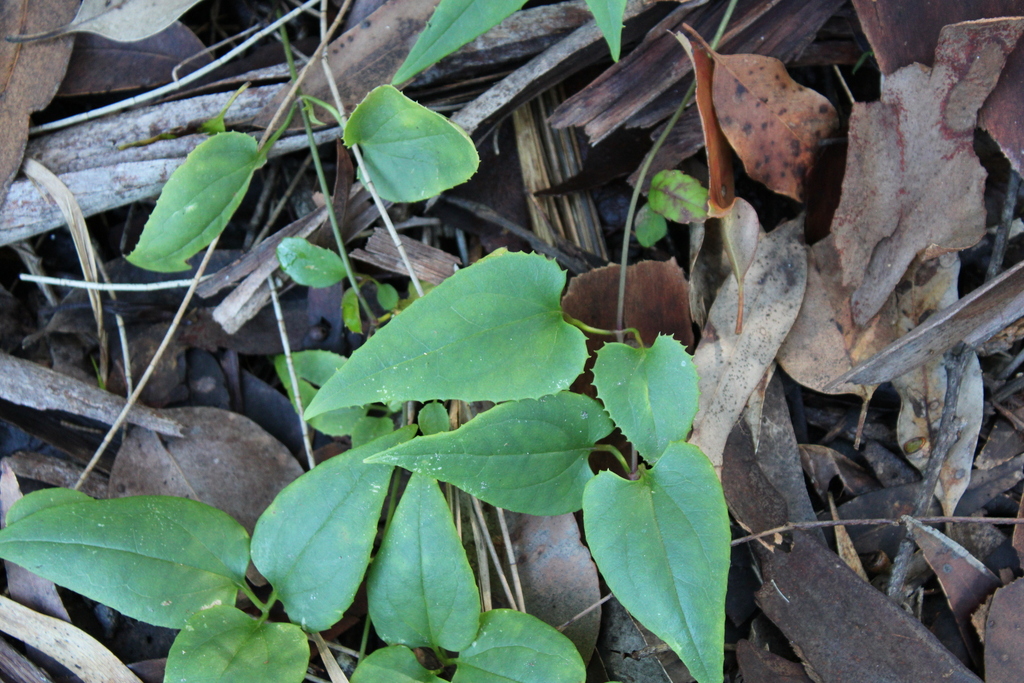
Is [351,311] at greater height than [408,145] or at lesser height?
lesser

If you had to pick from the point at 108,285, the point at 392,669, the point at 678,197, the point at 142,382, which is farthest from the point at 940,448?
the point at 108,285

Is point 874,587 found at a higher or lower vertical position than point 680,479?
lower

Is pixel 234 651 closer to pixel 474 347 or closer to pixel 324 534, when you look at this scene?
pixel 324 534

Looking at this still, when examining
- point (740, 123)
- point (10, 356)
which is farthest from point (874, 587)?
point (10, 356)

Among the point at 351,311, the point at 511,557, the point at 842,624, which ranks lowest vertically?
the point at 842,624

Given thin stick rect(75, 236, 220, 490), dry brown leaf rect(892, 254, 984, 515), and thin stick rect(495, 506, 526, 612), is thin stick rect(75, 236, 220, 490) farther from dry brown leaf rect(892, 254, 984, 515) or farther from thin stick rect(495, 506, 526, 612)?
dry brown leaf rect(892, 254, 984, 515)

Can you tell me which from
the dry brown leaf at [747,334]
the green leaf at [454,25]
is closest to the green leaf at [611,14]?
the green leaf at [454,25]

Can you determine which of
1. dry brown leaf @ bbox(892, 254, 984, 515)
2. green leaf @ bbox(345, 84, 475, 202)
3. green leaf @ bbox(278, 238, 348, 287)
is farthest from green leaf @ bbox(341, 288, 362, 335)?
dry brown leaf @ bbox(892, 254, 984, 515)

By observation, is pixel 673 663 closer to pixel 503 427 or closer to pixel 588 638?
pixel 588 638
